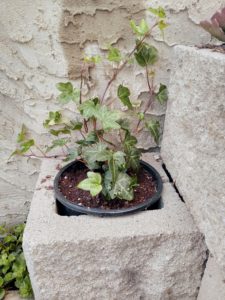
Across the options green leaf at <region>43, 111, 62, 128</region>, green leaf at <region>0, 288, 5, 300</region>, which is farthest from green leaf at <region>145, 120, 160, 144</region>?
green leaf at <region>0, 288, 5, 300</region>

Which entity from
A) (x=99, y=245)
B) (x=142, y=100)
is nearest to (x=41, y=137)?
(x=142, y=100)

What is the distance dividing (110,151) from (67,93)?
255 mm

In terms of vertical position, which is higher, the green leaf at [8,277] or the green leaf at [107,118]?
the green leaf at [107,118]

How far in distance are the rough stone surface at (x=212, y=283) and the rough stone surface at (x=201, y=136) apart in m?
0.07

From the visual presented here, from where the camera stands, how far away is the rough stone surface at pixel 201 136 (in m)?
0.75

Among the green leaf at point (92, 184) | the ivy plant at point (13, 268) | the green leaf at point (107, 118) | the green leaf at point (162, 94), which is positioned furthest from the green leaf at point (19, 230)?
the green leaf at point (162, 94)

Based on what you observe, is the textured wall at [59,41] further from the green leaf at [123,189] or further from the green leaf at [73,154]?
the green leaf at [123,189]

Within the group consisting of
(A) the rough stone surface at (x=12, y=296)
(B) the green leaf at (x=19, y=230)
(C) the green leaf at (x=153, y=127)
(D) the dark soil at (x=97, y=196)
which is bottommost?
(A) the rough stone surface at (x=12, y=296)

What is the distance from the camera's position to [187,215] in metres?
0.94

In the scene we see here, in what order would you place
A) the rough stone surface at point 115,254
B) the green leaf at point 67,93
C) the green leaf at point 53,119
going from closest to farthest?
the rough stone surface at point 115,254 < the green leaf at point 67,93 < the green leaf at point 53,119

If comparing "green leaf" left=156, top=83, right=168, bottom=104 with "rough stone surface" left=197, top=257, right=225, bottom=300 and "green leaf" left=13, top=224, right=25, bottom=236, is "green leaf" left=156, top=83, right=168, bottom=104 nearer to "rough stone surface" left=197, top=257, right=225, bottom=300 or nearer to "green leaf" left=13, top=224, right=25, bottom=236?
"rough stone surface" left=197, top=257, right=225, bottom=300

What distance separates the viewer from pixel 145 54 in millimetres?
1037

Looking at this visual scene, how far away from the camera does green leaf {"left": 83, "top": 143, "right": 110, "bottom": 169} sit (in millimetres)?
964

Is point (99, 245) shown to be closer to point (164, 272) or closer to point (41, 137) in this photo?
point (164, 272)
